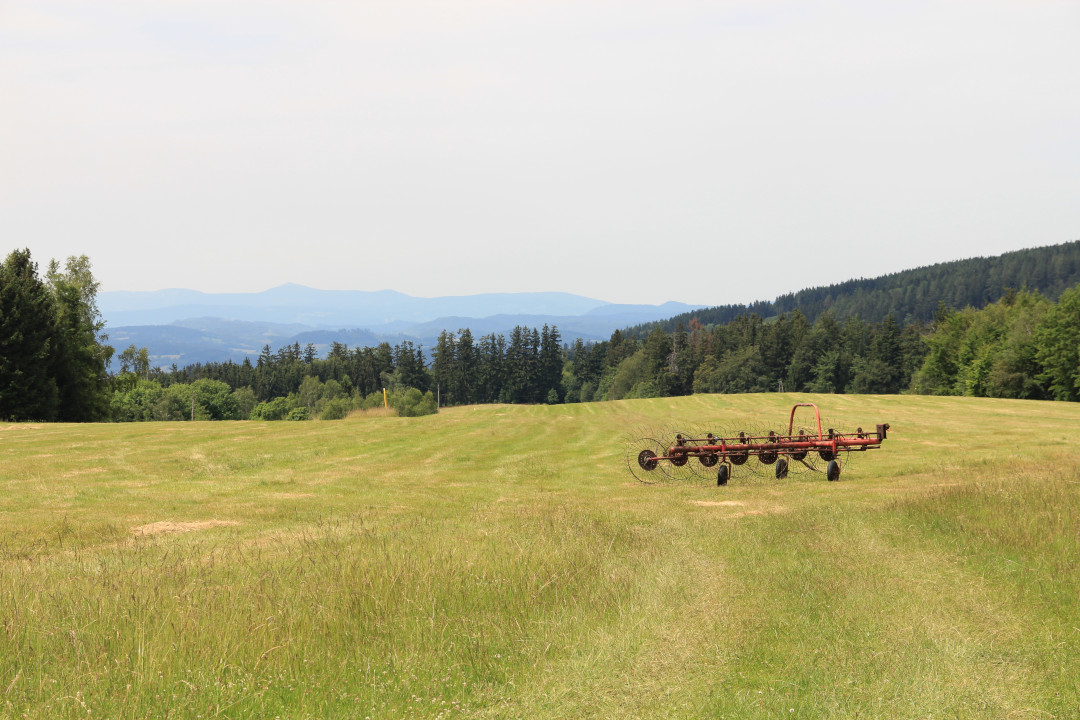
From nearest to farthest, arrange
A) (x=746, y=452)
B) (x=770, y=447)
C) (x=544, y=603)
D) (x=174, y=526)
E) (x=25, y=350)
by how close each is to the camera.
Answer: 1. (x=544, y=603)
2. (x=174, y=526)
3. (x=770, y=447)
4. (x=746, y=452)
5. (x=25, y=350)

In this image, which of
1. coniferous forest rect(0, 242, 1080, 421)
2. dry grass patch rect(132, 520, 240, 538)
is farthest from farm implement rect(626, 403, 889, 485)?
coniferous forest rect(0, 242, 1080, 421)

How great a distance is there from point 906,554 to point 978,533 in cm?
169

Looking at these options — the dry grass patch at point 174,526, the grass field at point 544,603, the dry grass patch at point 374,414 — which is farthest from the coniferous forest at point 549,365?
the grass field at point 544,603

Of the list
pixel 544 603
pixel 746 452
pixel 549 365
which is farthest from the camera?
pixel 549 365

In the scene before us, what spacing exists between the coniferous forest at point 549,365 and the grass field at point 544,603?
34.3 metres

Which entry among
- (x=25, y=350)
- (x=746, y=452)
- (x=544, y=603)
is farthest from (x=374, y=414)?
(x=544, y=603)

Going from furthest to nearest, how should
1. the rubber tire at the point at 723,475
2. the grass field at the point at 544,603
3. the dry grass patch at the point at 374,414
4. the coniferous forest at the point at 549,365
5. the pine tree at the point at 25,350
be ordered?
the coniferous forest at the point at 549,365, the dry grass patch at the point at 374,414, the pine tree at the point at 25,350, the rubber tire at the point at 723,475, the grass field at the point at 544,603

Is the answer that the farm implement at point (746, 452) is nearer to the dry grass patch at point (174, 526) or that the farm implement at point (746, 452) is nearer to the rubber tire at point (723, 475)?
the rubber tire at point (723, 475)

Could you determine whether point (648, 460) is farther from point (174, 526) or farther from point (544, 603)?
point (544, 603)

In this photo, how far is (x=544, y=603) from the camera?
322 inches

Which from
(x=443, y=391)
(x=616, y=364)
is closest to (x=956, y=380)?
(x=616, y=364)

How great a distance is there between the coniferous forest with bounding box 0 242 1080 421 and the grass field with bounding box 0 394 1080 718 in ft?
112

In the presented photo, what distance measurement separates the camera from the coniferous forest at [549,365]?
50.4 metres

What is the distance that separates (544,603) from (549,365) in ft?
560
